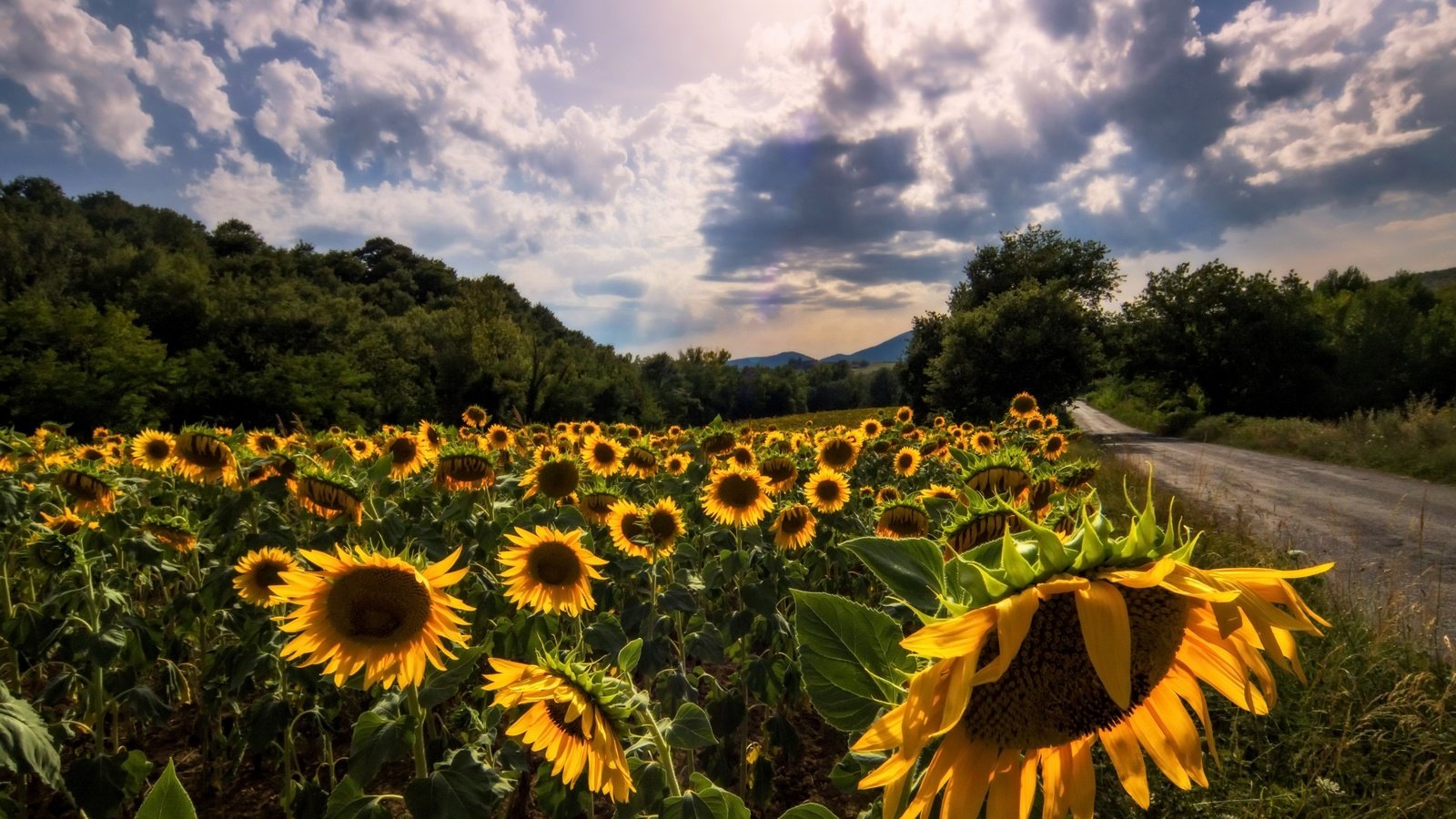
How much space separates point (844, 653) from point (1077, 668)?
0.27 metres

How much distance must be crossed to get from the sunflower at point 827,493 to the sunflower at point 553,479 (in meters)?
1.43

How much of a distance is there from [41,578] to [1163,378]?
45.9 meters

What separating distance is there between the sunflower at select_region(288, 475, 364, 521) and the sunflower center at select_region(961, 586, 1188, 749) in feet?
8.29

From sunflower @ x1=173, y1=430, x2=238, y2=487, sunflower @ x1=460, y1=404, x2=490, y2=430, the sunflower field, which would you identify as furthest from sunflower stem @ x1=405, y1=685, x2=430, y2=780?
sunflower @ x1=460, y1=404, x2=490, y2=430

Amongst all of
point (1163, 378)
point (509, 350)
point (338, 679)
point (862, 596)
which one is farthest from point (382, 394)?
point (1163, 378)

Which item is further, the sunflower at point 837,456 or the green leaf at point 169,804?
the sunflower at point 837,456

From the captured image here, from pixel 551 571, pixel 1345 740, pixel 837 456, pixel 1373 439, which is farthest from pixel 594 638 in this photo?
pixel 1373 439

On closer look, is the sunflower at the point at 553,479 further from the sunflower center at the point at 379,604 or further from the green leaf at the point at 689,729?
the green leaf at the point at 689,729

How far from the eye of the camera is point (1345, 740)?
3.32 m

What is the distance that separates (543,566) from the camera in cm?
236

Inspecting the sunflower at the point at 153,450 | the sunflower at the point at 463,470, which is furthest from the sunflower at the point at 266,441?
the sunflower at the point at 463,470

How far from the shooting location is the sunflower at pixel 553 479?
3.50 metres

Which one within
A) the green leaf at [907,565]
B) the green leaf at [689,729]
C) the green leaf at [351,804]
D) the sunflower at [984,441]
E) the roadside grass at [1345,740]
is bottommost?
the roadside grass at [1345,740]

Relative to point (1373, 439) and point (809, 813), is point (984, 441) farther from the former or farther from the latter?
point (1373, 439)
